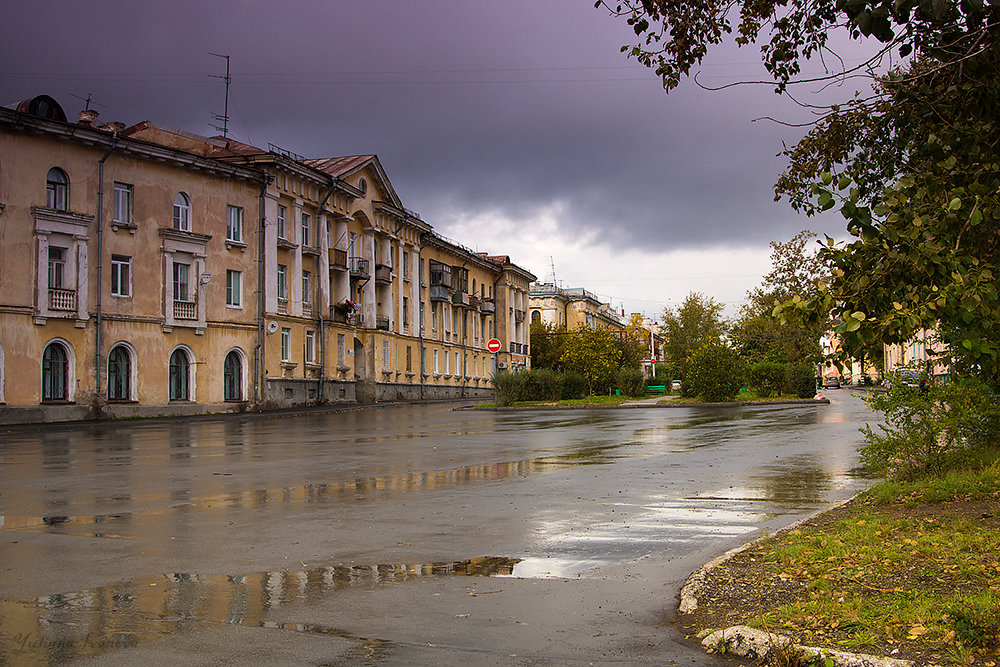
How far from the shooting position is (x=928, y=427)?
10.2 metres

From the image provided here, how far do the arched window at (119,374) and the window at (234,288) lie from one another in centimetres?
672

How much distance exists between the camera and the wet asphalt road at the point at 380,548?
5.19 metres

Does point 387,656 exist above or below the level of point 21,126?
below

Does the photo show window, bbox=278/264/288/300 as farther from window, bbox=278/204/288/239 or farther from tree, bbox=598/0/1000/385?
tree, bbox=598/0/1000/385

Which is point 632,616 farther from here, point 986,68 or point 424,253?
point 424,253

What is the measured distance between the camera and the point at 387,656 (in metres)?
4.92

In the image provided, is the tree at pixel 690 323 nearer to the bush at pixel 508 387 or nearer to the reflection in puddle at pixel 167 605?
the bush at pixel 508 387

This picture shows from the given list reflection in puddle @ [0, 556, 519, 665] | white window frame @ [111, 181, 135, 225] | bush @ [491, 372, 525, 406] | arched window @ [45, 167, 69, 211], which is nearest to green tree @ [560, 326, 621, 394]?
bush @ [491, 372, 525, 406]

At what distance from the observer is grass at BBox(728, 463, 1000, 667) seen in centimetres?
464

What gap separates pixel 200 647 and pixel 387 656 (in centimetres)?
107

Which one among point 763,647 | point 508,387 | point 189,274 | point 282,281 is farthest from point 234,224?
point 763,647

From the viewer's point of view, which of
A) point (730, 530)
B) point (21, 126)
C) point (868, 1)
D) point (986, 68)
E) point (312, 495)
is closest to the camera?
point (868, 1)

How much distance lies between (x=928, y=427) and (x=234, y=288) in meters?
38.7

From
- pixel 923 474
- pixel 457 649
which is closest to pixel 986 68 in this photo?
pixel 923 474
